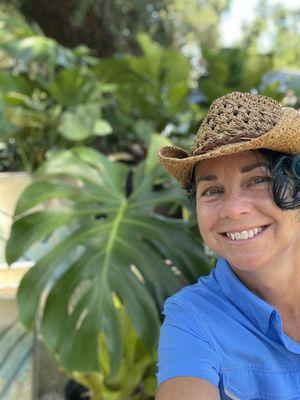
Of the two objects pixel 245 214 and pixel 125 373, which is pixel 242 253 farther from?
pixel 125 373

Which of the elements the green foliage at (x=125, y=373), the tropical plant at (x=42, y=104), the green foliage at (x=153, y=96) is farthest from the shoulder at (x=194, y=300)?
the green foliage at (x=153, y=96)

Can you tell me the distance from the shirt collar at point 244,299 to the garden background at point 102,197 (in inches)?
28.2

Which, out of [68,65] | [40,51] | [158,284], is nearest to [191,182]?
[158,284]

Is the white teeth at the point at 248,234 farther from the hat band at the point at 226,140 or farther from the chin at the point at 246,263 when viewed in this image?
the hat band at the point at 226,140

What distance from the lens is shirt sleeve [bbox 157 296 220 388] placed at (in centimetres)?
92

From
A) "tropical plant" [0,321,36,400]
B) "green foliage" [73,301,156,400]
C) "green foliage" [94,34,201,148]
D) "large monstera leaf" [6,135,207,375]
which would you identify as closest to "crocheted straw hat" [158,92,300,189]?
"large monstera leaf" [6,135,207,375]

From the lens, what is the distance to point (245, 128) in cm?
100

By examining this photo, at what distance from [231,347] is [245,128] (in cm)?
39

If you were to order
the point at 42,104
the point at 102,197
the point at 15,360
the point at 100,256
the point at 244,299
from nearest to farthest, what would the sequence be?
the point at 244,299
the point at 100,256
the point at 102,197
the point at 15,360
the point at 42,104

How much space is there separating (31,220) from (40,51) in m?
1.21

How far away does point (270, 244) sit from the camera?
1033 millimetres

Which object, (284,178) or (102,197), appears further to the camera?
(102,197)

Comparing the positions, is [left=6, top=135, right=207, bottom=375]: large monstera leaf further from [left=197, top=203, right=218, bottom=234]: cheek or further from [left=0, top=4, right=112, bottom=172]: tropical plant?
[left=197, top=203, right=218, bottom=234]: cheek

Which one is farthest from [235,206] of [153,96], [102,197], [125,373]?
[153,96]
